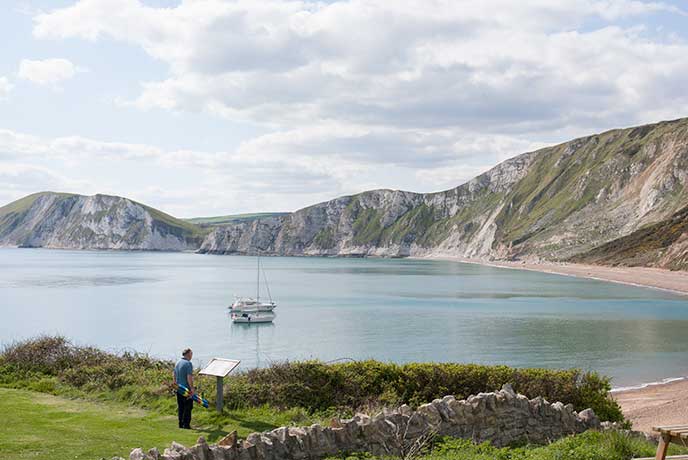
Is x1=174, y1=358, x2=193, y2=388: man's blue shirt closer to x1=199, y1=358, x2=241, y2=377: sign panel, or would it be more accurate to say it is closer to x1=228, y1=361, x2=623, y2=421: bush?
x1=199, y1=358, x2=241, y2=377: sign panel

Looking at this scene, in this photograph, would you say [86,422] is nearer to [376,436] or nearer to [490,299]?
[376,436]

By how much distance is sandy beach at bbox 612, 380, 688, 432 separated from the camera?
24.3 meters

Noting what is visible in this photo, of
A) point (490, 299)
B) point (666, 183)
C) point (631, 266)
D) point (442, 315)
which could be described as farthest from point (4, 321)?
point (666, 183)

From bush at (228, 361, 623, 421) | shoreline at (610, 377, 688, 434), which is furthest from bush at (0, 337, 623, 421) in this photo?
shoreline at (610, 377, 688, 434)

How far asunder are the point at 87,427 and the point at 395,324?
48.5 meters

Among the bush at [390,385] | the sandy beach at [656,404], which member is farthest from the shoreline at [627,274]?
the bush at [390,385]

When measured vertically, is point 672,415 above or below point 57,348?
below

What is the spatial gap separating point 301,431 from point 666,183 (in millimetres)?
167847

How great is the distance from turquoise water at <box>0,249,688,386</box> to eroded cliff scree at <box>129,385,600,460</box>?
23071 mm

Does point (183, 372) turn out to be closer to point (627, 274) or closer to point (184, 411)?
point (184, 411)

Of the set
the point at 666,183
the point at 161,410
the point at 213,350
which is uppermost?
the point at 666,183

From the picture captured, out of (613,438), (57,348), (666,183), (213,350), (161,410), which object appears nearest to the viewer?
(613,438)

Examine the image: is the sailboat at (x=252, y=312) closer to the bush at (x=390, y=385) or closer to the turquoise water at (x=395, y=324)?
the turquoise water at (x=395, y=324)

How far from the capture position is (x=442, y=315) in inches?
2660
